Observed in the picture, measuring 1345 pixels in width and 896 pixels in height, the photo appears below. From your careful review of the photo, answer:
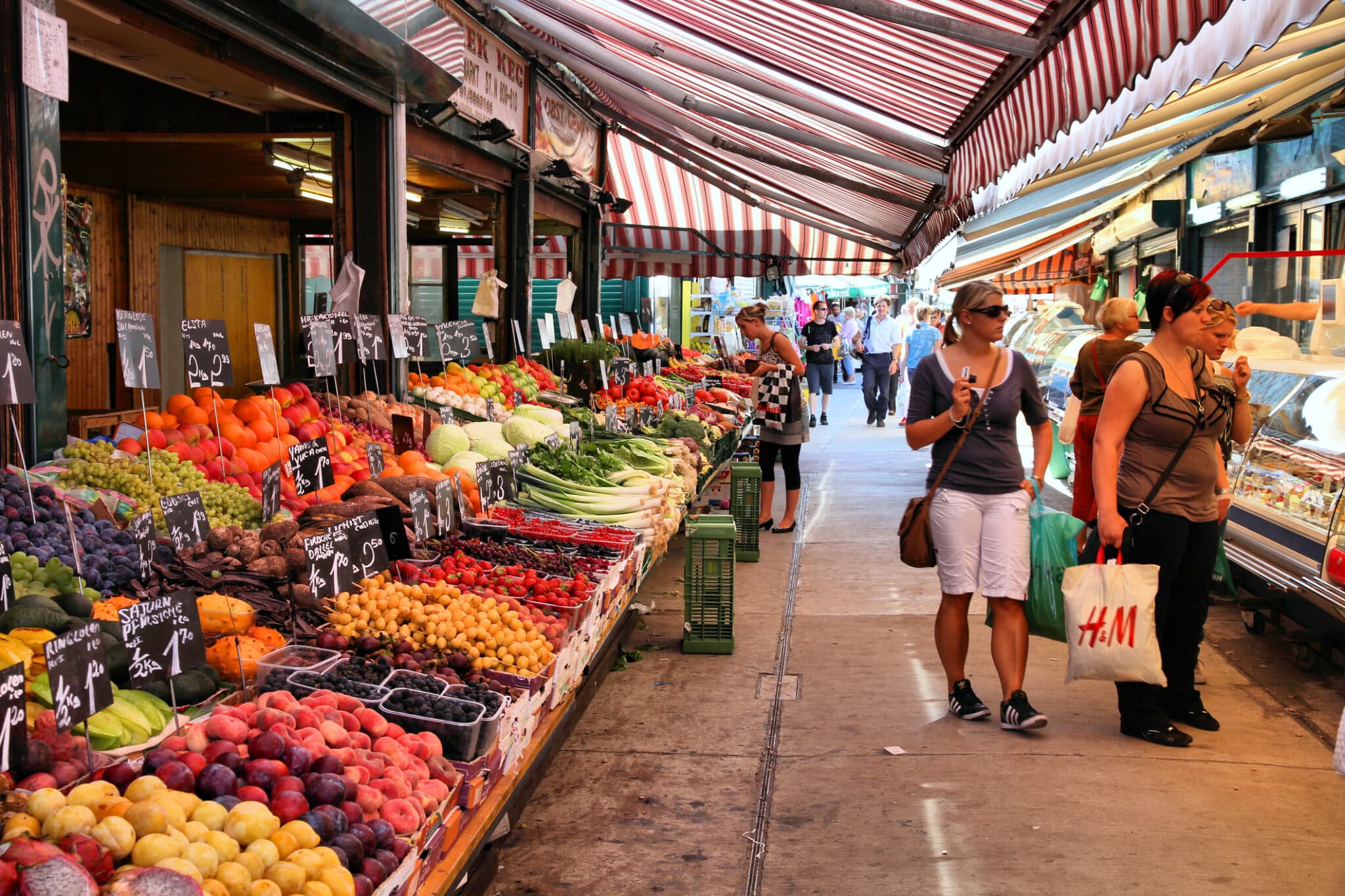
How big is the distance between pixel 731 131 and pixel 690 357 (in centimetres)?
481

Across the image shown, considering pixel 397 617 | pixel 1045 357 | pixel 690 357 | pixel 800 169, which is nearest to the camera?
pixel 397 617

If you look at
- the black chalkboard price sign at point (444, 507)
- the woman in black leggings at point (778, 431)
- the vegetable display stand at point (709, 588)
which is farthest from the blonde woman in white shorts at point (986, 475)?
the woman in black leggings at point (778, 431)

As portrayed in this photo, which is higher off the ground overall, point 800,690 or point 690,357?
point 690,357

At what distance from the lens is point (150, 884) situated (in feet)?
6.58

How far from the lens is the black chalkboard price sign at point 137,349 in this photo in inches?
158

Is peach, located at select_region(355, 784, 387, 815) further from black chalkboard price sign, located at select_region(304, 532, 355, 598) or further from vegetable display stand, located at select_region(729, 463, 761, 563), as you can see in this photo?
vegetable display stand, located at select_region(729, 463, 761, 563)

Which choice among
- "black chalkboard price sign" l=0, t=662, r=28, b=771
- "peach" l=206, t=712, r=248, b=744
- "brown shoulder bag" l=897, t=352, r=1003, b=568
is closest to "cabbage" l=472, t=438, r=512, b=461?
"brown shoulder bag" l=897, t=352, r=1003, b=568

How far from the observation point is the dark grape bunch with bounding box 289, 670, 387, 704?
3266 millimetres

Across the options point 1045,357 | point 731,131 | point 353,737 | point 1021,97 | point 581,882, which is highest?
point 731,131

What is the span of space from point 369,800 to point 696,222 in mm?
14337

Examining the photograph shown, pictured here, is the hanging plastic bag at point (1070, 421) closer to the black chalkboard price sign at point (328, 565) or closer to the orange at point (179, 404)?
the orange at point (179, 404)

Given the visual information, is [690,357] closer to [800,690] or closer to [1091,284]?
[1091,284]

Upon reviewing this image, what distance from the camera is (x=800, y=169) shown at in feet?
35.4

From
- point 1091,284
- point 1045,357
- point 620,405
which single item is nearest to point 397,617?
→ point 620,405
